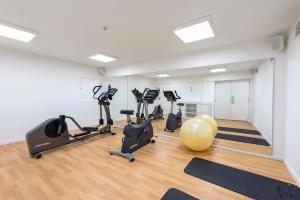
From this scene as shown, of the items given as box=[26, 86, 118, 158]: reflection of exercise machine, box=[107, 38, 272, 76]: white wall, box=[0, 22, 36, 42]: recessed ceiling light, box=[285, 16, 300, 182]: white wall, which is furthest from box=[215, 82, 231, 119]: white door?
box=[0, 22, 36, 42]: recessed ceiling light

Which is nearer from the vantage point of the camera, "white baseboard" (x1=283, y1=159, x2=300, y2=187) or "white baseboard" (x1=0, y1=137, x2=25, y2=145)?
"white baseboard" (x1=283, y1=159, x2=300, y2=187)

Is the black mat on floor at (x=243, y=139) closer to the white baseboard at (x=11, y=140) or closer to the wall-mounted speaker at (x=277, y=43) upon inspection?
the wall-mounted speaker at (x=277, y=43)

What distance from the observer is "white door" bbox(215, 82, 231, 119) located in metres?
6.38

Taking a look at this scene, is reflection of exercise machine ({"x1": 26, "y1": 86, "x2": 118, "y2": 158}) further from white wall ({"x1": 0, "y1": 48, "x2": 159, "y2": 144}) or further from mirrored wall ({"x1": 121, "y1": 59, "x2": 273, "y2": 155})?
mirrored wall ({"x1": 121, "y1": 59, "x2": 273, "y2": 155})

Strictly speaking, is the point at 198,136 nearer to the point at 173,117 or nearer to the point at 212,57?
the point at 173,117

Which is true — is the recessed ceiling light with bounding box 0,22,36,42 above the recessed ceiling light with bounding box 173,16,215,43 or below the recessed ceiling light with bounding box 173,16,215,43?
below

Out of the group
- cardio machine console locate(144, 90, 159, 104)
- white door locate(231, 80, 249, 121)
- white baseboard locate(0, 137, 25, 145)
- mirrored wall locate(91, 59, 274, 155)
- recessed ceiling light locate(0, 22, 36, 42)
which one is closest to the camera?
recessed ceiling light locate(0, 22, 36, 42)

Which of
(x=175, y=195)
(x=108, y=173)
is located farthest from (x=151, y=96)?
(x=175, y=195)

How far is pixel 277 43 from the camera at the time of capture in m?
2.66

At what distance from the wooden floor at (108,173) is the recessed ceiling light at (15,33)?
247 centimetres

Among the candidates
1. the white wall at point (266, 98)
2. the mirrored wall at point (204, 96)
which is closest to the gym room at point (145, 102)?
the white wall at point (266, 98)

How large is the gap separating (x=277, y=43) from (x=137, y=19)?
8.68 ft

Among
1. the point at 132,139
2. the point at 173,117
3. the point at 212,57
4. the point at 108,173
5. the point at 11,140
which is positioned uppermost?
the point at 212,57

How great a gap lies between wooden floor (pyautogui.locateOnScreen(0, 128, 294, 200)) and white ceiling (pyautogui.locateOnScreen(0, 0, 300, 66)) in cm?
249
